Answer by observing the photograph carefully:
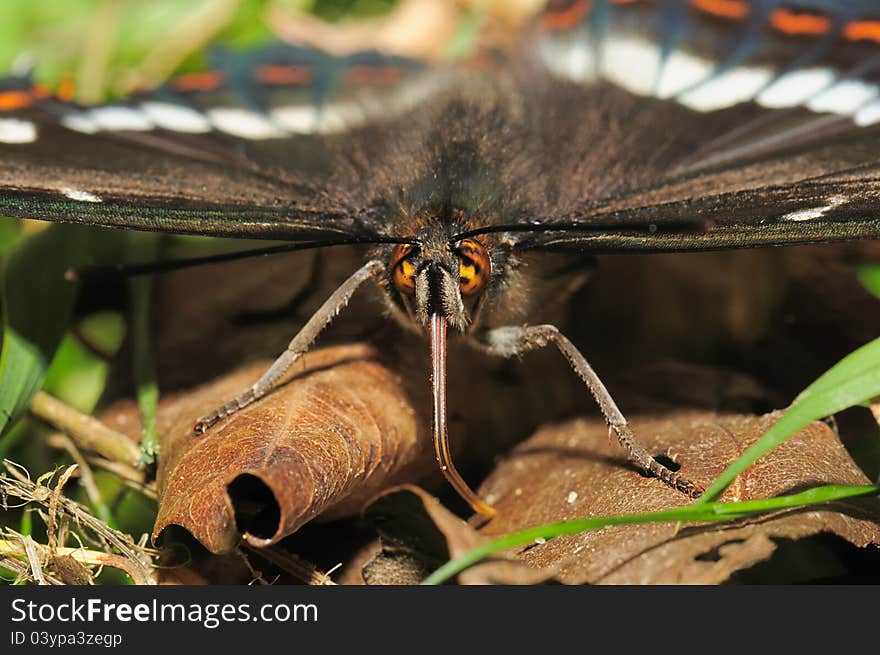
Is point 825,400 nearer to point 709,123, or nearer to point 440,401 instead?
point 440,401

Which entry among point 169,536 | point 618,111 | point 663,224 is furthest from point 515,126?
point 169,536

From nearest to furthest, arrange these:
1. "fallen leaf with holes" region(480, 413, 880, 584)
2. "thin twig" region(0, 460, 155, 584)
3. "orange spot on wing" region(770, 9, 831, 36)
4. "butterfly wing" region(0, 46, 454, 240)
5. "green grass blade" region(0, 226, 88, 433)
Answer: "fallen leaf with holes" region(480, 413, 880, 584)
"thin twig" region(0, 460, 155, 584)
"butterfly wing" region(0, 46, 454, 240)
"green grass blade" region(0, 226, 88, 433)
"orange spot on wing" region(770, 9, 831, 36)

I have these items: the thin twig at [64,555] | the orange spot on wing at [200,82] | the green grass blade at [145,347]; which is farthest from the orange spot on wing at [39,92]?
the thin twig at [64,555]

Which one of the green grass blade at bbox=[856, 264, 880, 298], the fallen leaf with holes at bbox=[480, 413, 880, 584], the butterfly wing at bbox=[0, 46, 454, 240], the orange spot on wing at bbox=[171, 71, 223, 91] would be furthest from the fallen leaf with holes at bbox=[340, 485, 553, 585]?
Result: the orange spot on wing at bbox=[171, 71, 223, 91]

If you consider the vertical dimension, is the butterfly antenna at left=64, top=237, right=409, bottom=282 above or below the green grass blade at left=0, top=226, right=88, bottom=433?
above

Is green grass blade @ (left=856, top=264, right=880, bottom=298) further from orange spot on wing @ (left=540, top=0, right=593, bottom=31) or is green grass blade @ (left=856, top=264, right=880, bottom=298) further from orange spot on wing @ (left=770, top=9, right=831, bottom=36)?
orange spot on wing @ (left=540, top=0, right=593, bottom=31)

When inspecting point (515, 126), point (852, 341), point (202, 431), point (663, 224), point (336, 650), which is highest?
point (515, 126)

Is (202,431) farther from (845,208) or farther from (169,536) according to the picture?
(845,208)
